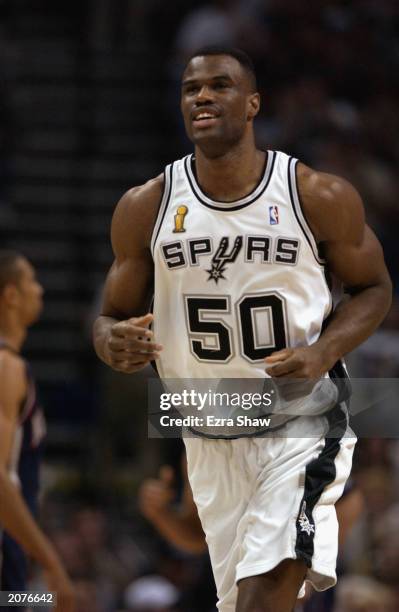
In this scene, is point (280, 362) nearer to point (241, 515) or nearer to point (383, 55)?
point (241, 515)

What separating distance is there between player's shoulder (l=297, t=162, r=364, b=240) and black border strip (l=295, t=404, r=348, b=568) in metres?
0.69

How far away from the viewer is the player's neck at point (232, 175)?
4.83 meters

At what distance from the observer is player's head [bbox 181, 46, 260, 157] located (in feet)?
15.6

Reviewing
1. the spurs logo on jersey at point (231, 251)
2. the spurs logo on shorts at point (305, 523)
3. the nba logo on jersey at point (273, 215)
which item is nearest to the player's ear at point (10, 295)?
the spurs logo on jersey at point (231, 251)

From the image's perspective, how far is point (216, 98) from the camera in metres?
4.74

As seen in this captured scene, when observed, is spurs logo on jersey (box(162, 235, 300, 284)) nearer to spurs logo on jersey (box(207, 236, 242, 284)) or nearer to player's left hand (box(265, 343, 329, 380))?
spurs logo on jersey (box(207, 236, 242, 284))

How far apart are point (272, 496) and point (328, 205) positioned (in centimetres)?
110

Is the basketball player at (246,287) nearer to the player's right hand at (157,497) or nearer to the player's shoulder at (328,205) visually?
the player's shoulder at (328,205)

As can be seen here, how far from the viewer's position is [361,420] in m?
6.14

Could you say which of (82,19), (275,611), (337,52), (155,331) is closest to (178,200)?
(155,331)

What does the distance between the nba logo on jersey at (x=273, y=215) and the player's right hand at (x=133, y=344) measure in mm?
621

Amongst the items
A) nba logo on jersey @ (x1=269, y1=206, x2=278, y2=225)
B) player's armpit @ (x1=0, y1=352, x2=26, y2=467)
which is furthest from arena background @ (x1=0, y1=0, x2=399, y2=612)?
nba logo on jersey @ (x1=269, y1=206, x2=278, y2=225)

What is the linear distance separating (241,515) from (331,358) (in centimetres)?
69

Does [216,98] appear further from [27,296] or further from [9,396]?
[27,296]
